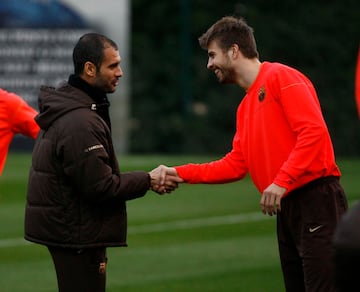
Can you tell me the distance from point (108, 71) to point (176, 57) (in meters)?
29.9

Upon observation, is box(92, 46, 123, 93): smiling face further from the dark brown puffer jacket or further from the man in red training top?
the man in red training top

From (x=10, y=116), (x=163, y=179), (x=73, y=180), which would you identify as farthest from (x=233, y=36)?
(x=10, y=116)

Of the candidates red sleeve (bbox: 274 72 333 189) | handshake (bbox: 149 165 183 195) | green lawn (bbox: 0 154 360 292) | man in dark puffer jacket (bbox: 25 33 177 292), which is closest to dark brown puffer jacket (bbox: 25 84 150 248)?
man in dark puffer jacket (bbox: 25 33 177 292)

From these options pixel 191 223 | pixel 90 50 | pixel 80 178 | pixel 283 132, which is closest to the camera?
pixel 80 178

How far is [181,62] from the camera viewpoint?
3569 centimetres

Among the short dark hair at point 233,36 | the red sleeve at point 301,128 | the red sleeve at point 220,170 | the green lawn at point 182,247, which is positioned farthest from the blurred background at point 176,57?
the red sleeve at point 301,128

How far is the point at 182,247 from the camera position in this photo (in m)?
14.5

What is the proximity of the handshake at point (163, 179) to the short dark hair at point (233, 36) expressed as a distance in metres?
0.85

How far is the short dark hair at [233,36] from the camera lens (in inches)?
287

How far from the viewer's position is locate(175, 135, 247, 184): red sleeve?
7754 millimetres

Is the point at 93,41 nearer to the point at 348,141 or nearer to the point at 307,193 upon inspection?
the point at 307,193

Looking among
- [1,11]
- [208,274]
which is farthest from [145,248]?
[1,11]

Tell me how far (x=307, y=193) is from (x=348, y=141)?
82.0 ft

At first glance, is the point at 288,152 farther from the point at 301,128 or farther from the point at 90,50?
the point at 90,50
